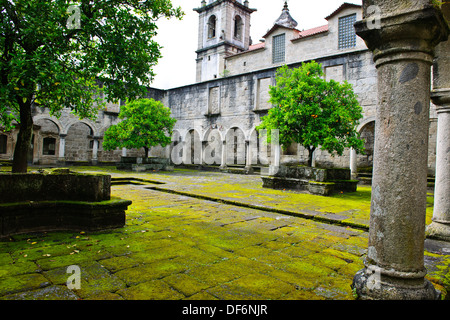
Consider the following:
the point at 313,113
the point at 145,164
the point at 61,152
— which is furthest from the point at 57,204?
the point at 61,152

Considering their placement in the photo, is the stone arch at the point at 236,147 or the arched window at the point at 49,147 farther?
the stone arch at the point at 236,147

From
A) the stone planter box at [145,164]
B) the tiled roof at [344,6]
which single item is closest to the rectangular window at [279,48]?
the tiled roof at [344,6]

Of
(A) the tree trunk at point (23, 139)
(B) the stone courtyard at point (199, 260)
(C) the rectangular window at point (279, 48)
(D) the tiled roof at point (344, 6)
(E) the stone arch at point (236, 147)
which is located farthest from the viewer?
(E) the stone arch at point (236, 147)

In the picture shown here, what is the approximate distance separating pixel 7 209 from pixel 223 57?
2886 centimetres

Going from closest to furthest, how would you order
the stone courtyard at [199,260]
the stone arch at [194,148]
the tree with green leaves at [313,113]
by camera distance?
the stone courtyard at [199,260] → the tree with green leaves at [313,113] → the stone arch at [194,148]

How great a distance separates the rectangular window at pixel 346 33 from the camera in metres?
19.4

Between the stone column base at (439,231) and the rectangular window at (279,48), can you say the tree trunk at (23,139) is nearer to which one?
the stone column base at (439,231)

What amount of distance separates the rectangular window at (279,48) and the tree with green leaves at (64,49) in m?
19.2

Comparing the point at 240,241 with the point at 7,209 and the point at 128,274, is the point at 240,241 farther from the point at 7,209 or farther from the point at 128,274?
the point at 7,209

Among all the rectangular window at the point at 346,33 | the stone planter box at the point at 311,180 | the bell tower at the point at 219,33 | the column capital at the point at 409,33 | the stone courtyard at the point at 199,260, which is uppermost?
the bell tower at the point at 219,33

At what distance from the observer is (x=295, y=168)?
895 centimetres

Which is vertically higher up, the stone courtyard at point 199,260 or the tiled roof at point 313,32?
the tiled roof at point 313,32

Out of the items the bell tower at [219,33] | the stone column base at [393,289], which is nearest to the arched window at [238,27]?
the bell tower at [219,33]
